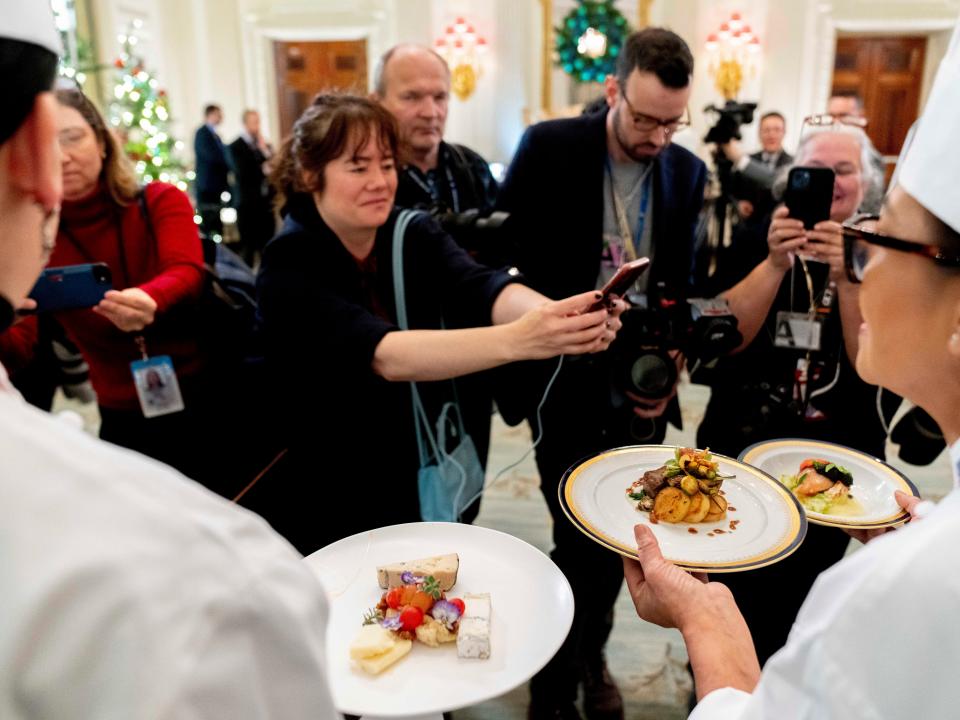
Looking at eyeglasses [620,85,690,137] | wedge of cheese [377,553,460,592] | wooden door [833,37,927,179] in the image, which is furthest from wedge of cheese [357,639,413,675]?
wooden door [833,37,927,179]

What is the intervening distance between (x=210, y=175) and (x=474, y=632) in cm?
740

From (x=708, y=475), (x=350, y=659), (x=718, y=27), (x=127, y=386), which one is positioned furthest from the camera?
(x=718, y=27)

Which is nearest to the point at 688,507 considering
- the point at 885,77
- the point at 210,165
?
the point at 210,165

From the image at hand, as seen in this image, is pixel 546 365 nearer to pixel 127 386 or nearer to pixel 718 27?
pixel 127 386

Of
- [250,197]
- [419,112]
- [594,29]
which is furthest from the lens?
[594,29]

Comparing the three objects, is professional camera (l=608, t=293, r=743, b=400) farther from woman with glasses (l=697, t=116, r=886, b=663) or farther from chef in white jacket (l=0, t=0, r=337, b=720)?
chef in white jacket (l=0, t=0, r=337, b=720)

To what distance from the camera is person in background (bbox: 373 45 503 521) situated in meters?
1.99

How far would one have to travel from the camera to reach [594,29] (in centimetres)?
854

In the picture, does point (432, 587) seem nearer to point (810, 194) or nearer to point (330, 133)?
point (330, 133)

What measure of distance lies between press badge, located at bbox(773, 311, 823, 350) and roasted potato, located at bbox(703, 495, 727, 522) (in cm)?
68

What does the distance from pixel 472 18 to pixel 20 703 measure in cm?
918

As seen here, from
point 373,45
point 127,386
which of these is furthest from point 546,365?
point 373,45

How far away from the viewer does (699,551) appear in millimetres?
1103

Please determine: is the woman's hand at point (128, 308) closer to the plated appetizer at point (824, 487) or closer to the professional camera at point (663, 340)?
the professional camera at point (663, 340)
